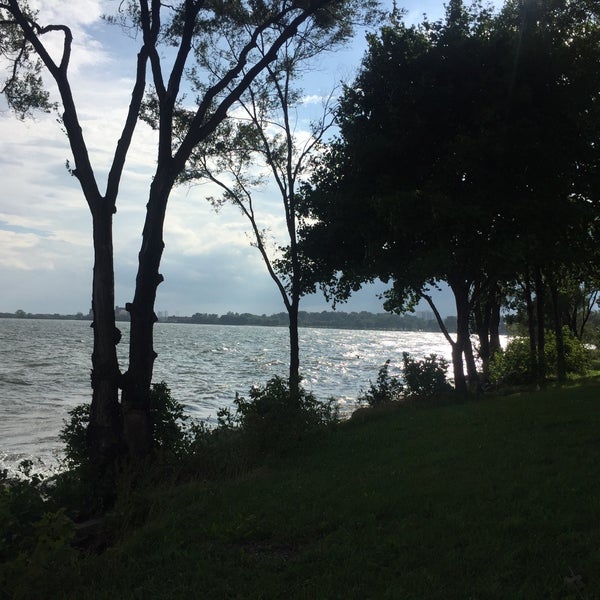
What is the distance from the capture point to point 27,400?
1085 inches

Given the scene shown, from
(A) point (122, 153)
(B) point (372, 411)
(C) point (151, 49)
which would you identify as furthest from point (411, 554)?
(B) point (372, 411)

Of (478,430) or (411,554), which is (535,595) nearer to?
(411,554)

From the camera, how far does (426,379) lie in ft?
68.3

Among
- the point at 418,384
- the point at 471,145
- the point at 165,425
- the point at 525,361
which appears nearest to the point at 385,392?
the point at 418,384

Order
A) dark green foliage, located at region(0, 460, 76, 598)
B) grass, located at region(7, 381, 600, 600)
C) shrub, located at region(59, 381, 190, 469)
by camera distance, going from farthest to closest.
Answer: shrub, located at region(59, 381, 190, 469) → dark green foliage, located at region(0, 460, 76, 598) → grass, located at region(7, 381, 600, 600)

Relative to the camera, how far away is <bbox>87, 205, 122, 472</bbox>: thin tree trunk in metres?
11.2

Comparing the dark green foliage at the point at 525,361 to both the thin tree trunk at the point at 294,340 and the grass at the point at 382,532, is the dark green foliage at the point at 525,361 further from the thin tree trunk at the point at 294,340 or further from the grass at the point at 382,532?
the grass at the point at 382,532

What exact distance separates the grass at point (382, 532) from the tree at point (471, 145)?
8.73m

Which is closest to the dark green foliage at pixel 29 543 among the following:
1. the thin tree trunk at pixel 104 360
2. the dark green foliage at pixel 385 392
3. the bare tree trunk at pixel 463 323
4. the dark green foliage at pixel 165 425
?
the thin tree trunk at pixel 104 360

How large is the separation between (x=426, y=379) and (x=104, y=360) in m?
12.6

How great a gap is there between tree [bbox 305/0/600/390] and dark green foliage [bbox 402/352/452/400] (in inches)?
26.9

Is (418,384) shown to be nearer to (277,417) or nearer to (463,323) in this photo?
(463,323)

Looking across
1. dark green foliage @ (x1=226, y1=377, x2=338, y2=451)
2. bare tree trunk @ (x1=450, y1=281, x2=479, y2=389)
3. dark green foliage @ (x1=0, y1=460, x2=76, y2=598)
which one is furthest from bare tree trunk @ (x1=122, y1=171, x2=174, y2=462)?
bare tree trunk @ (x1=450, y1=281, x2=479, y2=389)

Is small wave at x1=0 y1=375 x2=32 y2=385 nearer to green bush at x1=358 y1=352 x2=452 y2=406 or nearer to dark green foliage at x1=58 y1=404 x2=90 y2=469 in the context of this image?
green bush at x1=358 y1=352 x2=452 y2=406
